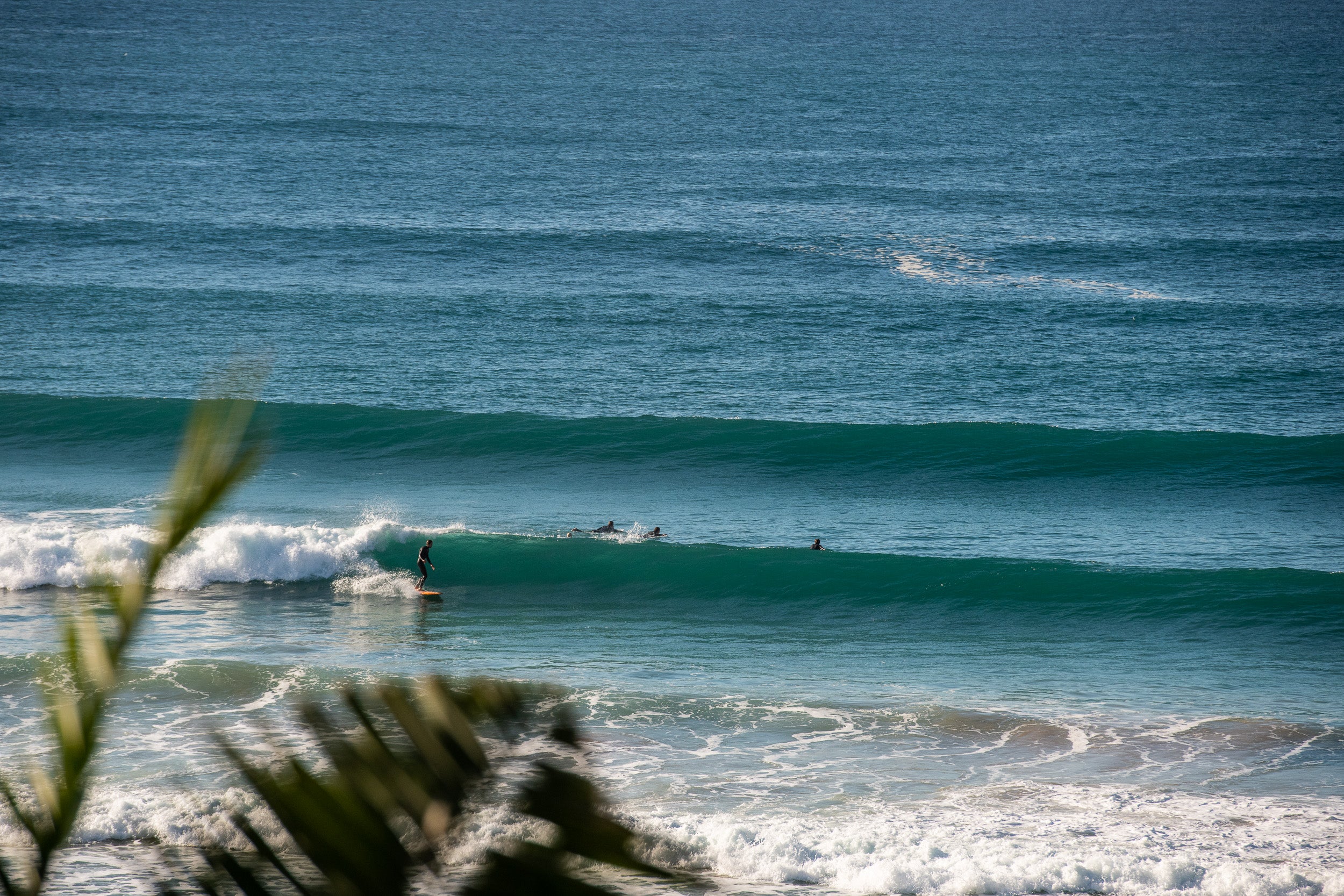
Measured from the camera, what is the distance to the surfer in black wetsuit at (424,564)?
17.3 metres

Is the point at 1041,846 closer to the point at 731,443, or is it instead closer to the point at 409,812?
the point at 409,812

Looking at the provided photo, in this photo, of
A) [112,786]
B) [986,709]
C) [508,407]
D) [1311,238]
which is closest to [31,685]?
[112,786]

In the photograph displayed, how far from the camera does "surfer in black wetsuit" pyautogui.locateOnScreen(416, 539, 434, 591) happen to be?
17.3 meters

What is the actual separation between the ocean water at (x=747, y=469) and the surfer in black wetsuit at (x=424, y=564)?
336 mm

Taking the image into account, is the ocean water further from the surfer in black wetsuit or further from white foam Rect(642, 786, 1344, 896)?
the surfer in black wetsuit

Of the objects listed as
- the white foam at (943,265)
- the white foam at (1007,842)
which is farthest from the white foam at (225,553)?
the white foam at (943,265)

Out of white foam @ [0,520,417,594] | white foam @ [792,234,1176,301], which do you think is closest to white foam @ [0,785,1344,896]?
white foam @ [0,520,417,594]

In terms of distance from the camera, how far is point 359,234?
45.2 m

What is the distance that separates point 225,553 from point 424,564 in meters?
3.37

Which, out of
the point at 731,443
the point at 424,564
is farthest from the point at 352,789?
the point at 731,443

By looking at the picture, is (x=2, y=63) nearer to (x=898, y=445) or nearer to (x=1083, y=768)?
(x=898, y=445)

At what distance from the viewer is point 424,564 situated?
17.5 meters

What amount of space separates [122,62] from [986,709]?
287 ft

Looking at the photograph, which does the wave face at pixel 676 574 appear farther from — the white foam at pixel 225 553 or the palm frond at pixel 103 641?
the palm frond at pixel 103 641
